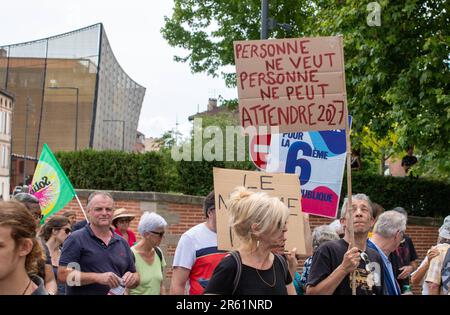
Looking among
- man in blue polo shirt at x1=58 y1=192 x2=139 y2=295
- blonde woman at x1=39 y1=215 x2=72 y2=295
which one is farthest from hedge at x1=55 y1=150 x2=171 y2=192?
man in blue polo shirt at x1=58 y1=192 x2=139 y2=295

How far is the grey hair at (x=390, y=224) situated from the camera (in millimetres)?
6160

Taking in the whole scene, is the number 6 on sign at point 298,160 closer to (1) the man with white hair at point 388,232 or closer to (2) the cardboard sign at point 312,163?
(2) the cardboard sign at point 312,163

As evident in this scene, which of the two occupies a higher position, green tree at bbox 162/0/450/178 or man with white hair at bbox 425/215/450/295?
green tree at bbox 162/0/450/178

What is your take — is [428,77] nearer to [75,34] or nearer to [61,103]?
[75,34]

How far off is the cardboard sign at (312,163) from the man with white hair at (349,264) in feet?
7.07

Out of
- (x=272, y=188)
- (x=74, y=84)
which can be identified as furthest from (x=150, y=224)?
(x=74, y=84)

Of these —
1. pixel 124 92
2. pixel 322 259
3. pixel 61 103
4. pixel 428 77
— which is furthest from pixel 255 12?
pixel 124 92

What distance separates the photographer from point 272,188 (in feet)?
18.6

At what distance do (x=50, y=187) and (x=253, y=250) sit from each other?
796cm

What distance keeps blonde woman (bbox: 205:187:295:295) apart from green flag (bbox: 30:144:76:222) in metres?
7.56

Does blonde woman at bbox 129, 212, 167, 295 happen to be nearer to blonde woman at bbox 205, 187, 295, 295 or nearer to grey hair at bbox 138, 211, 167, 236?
grey hair at bbox 138, 211, 167, 236

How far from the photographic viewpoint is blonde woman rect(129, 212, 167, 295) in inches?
279

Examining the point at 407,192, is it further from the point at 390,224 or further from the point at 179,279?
the point at 179,279
